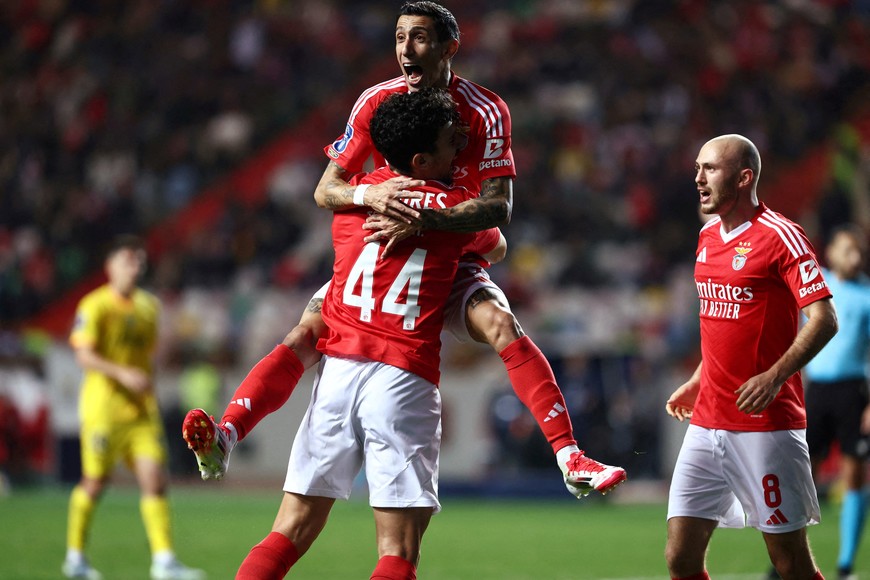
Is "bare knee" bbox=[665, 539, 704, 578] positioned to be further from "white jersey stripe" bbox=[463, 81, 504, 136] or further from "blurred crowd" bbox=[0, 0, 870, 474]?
"blurred crowd" bbox=[0, 0, 870, 474]

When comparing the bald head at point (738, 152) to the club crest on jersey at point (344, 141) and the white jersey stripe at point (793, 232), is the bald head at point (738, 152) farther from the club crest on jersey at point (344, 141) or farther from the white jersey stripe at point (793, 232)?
the club crest on jersey at point (344, 141)

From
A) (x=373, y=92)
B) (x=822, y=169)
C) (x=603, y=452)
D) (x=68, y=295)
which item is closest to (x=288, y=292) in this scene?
(x=68, y=295)

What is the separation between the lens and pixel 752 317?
5070 mm

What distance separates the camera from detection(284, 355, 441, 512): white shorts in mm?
4449

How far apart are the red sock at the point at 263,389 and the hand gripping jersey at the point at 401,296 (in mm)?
222

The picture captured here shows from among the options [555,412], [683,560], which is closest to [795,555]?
[683,560]

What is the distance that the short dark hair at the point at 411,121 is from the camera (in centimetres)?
445

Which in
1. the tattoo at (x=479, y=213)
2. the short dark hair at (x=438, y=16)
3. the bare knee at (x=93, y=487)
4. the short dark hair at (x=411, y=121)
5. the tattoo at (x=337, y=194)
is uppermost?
the short dark hair at (x=438, y=16)

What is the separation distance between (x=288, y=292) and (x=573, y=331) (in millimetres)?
4545

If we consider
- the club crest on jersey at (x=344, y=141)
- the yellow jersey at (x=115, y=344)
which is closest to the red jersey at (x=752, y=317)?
the club crest on jersey at (x=344, y=141)

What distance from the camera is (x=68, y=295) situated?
66.1 ft

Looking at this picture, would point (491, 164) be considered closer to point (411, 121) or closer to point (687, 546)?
point (411, 121)

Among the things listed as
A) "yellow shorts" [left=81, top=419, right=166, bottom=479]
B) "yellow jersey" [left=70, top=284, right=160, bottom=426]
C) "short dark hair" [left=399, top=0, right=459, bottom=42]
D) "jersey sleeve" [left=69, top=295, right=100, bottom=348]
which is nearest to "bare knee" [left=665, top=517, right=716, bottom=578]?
"short dark hair" [left=399, top=0, right=459, bottom=42]

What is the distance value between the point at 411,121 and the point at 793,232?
1.71 metres
